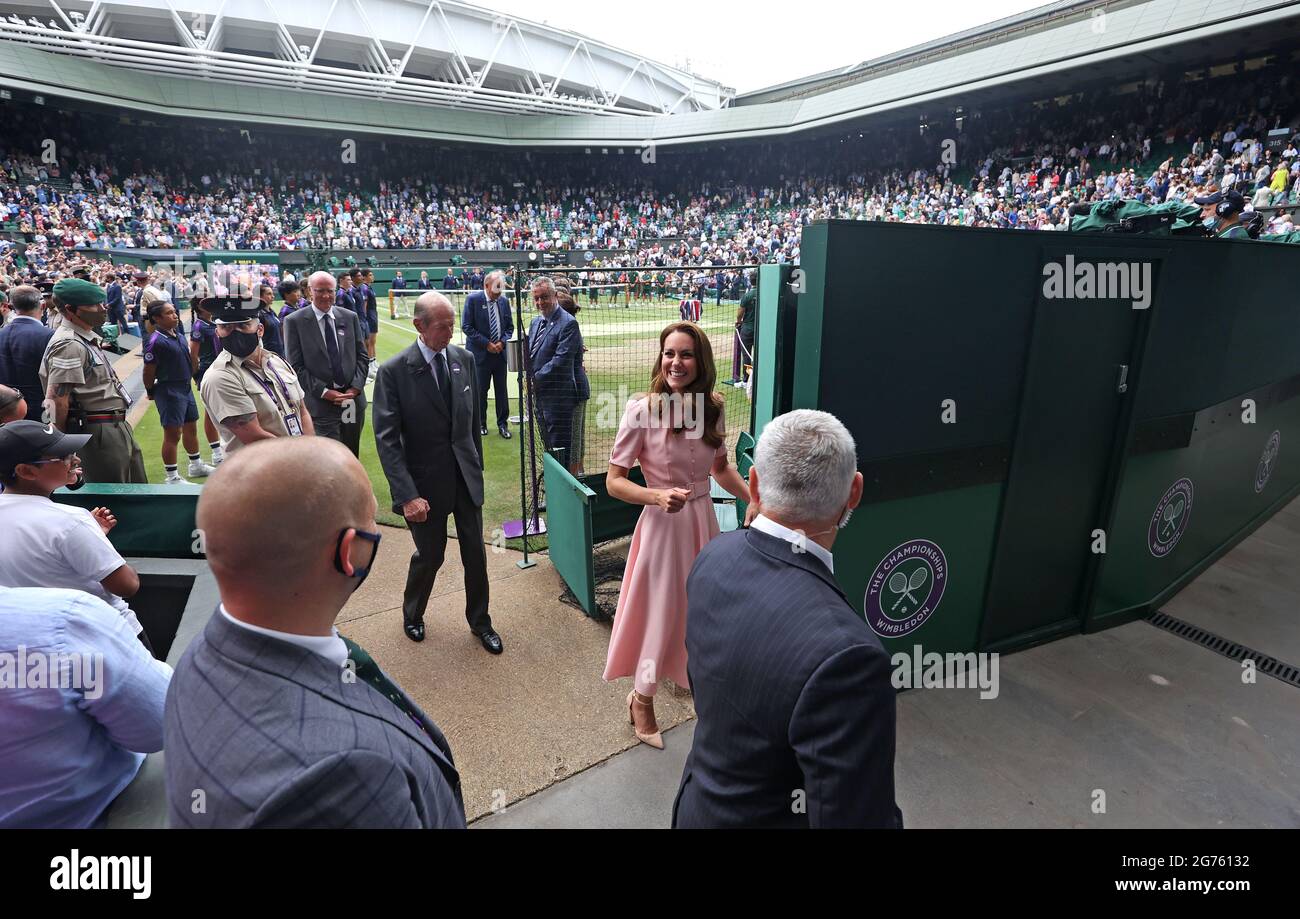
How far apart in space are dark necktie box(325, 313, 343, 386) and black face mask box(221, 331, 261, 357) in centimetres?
200

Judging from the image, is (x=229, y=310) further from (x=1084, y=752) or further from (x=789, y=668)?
(x=1084, y=752)

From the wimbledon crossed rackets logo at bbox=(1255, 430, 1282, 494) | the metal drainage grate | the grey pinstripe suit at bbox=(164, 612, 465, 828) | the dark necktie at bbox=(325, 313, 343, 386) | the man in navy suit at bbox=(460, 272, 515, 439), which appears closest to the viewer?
the grey pinstripe suit at bbox=(164, 612, 465, 828)

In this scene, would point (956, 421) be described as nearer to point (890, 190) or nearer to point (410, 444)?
point (410, 444)

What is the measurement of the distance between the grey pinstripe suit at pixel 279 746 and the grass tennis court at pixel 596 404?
37 centimetres

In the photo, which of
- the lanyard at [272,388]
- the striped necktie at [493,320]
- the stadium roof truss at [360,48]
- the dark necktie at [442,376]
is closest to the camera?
the dark necktie at [442,376]

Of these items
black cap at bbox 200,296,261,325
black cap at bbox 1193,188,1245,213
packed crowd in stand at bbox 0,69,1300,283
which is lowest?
black cap at bbox 200,296,261,325

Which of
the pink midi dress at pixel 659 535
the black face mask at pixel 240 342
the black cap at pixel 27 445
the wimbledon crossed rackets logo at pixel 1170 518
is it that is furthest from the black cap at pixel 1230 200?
the black cap at pixel 27 445

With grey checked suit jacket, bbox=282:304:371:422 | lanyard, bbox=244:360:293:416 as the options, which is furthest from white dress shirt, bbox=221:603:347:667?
grey checked suit jacket, bbox=282:304:371:422

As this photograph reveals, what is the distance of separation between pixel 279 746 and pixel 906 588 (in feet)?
11.3

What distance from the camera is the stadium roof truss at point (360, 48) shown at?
3691cm

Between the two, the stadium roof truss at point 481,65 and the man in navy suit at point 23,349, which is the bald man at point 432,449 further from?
the stadium roof truss at point 481,65

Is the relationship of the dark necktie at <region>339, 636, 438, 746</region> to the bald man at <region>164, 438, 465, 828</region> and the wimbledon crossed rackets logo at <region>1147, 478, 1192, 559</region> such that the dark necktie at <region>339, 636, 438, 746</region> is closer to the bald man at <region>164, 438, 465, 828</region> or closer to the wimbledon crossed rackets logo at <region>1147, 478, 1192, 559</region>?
the bald man at <region>164, 438, 465, 828</region>

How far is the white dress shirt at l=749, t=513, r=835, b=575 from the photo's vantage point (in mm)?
1686
